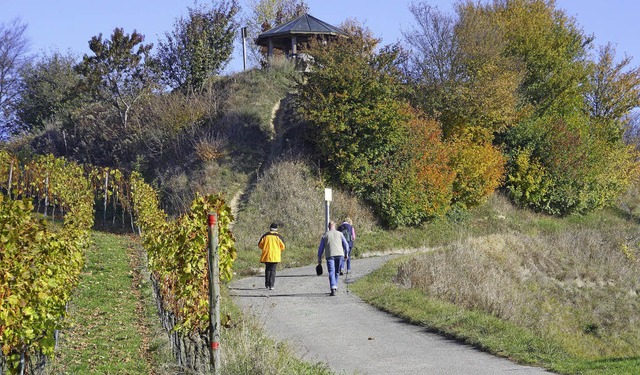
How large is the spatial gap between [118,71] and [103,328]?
88.3 ft

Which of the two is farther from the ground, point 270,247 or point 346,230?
point 346,230

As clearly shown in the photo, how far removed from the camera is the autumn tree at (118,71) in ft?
126

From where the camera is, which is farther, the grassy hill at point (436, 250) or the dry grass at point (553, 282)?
the dry grass at point (553, 282)

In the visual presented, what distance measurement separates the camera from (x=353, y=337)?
14500 millimetres

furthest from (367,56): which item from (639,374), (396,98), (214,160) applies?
(639,374)

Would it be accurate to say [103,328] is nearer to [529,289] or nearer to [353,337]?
[353,337]

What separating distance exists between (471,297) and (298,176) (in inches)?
636

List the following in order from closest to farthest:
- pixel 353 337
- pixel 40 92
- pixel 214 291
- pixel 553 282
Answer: pixel 214 291
pixel 353 337
pixel 553 282
pixel 40 92

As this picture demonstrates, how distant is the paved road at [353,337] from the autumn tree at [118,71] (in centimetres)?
2070

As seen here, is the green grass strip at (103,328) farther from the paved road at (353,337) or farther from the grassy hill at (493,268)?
the grassy hill at (493,268)

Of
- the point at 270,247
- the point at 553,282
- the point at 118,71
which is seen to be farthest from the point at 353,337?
the point at 118,71

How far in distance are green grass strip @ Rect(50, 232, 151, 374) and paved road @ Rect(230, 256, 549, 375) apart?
2224 mm

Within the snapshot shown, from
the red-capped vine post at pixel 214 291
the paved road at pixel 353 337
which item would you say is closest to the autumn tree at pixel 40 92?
the paved road at pixel 353 337

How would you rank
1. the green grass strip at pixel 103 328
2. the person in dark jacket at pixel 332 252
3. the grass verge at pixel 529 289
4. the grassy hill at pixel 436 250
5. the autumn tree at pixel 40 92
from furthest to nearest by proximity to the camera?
1. the autumn tree at pixel 40 92
2. the person in dark jacket at pixel 332 252
3. the grassy hill at pixel 436 250
4. the grass verge at pixel 529 289
5. the green grass strip at pixel 103 328
